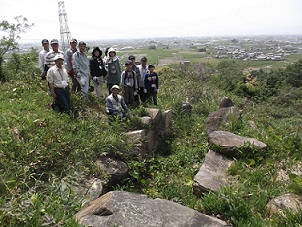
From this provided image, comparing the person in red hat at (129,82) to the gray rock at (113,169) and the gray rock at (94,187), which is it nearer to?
the gray rock at (113,169)

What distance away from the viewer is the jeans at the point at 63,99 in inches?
224

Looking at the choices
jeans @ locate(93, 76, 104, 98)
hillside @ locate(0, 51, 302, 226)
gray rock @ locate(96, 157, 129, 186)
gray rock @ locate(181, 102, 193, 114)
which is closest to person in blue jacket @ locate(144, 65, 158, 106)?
hillside @ locate(0, 51, 302, 226)

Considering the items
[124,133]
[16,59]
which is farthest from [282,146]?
[16,59]

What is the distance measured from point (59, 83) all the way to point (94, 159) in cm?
189

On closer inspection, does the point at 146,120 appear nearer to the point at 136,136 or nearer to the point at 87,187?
the point at 136,136

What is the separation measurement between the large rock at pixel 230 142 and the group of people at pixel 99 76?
90.2 inches

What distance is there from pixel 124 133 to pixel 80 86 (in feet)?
7.68

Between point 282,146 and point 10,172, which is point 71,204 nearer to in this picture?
point 10,172

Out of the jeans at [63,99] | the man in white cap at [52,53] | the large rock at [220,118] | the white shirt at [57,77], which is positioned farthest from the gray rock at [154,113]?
the man in white cap at [52,53]

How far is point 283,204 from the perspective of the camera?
142 inches

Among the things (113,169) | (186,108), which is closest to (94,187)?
(113,169)

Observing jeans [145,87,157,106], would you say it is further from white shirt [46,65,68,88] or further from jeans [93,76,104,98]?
white shirt [46,65,68,88]

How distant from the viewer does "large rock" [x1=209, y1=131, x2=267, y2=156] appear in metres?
5.53

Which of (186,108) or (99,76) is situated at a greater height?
(99,76)
